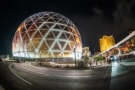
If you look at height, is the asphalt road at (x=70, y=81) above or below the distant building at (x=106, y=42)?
below

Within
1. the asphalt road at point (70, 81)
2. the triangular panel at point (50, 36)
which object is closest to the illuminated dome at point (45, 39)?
the triangular panel at point (50, 36)

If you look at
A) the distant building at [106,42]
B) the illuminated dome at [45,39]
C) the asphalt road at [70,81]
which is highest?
the distant building at [106,42]

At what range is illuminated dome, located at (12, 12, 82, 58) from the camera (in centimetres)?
3984

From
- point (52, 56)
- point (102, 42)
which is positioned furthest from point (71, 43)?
point (102, 42)

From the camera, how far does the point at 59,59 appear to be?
39.6 metres

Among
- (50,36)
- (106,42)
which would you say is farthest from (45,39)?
(106,42)

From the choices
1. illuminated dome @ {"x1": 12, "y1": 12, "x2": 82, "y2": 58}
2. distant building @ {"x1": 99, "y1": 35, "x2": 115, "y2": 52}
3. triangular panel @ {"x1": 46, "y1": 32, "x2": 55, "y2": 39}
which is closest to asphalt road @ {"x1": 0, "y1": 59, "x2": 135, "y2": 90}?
illuminated dome @ {"x1": 12, "y1": 12, "x2": 82, "y2": 58}

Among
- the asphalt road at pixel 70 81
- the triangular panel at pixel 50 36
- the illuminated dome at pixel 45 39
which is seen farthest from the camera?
the triangular panel at pixel 50 36

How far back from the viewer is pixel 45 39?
39906mm

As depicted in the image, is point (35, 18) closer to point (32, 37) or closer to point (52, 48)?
point (32, 37)

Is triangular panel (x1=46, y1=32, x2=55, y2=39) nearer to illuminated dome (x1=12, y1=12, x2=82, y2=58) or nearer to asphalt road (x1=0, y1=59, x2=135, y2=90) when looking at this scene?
illuminated dome (x1=12, y1=12, x2=82, y2=58)

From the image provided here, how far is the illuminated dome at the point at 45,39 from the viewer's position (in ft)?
131

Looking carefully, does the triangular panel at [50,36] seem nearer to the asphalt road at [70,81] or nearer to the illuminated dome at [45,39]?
the illuminated dome at [45,39]

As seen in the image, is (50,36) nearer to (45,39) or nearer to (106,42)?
(45,39)
